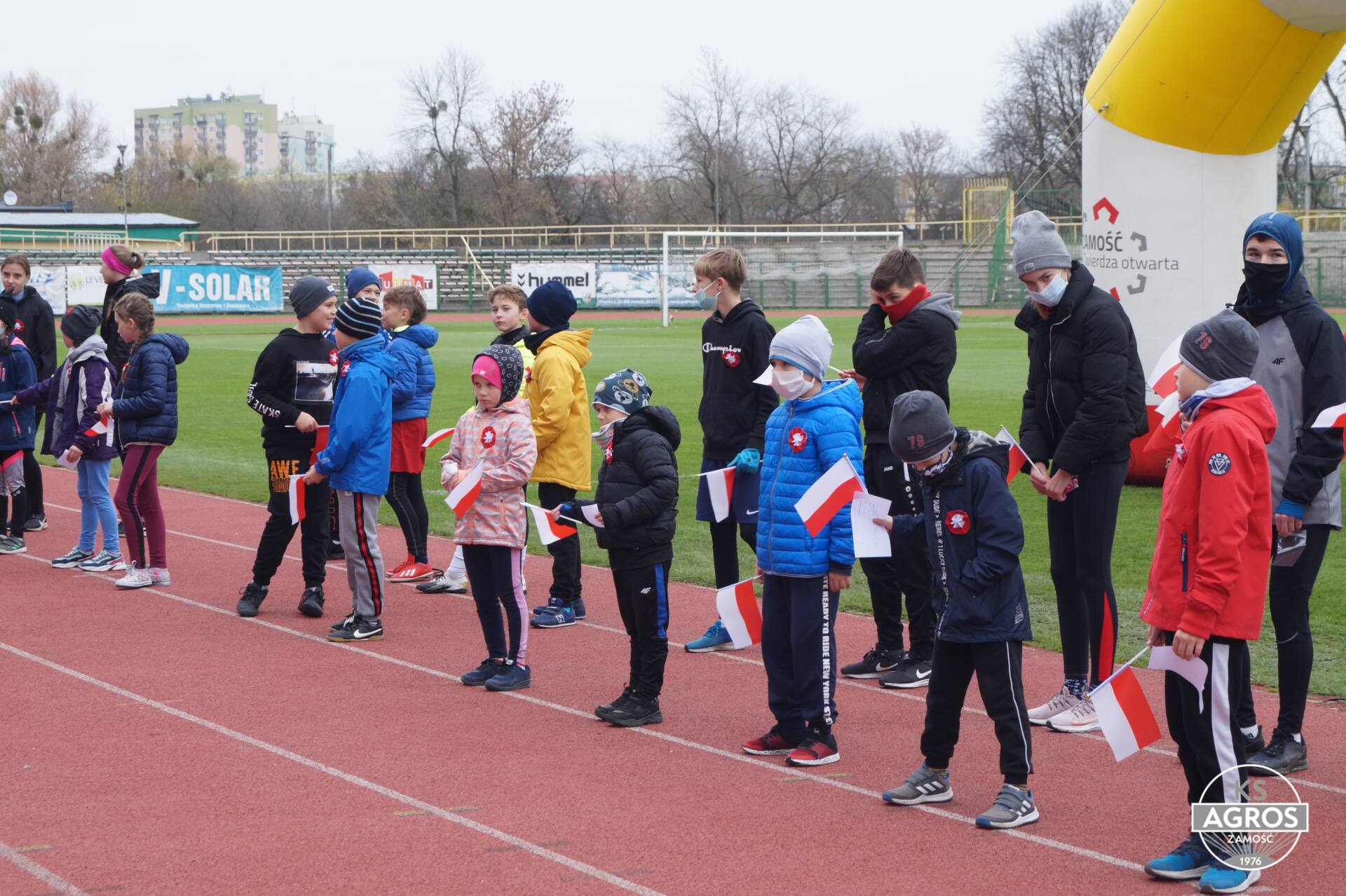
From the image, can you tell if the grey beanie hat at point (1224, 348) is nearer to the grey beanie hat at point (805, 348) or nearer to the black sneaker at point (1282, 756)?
the grey beanie hat at point (805, 348)

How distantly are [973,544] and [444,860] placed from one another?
219cm

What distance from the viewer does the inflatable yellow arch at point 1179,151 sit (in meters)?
10.7

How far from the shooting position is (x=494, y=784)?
5473 millimetres

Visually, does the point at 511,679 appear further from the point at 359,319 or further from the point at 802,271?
the point at 802,271

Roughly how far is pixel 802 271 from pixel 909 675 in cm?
5327

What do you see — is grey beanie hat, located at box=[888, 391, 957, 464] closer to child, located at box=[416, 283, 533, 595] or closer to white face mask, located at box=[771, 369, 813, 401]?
white face mask, located at box=[771, 369, 813, 401]

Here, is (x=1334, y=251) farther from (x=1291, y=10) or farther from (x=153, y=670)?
(x=153, y=670)

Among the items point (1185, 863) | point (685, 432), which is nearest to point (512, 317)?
point (1185, 863)

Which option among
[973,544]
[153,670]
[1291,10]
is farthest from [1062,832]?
[1291,10]

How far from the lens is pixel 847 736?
20.0 feet

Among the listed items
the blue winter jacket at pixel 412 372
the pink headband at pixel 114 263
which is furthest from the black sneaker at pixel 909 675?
the pink headband at pixel 114 263

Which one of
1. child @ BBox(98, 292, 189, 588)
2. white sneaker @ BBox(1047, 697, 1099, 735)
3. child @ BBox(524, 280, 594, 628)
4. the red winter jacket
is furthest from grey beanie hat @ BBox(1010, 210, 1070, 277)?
child @ BBox(98, 292, 189, 588)

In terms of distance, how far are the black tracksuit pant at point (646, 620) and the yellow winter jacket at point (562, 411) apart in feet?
5.90

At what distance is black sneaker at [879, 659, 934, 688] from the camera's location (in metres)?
6.91
